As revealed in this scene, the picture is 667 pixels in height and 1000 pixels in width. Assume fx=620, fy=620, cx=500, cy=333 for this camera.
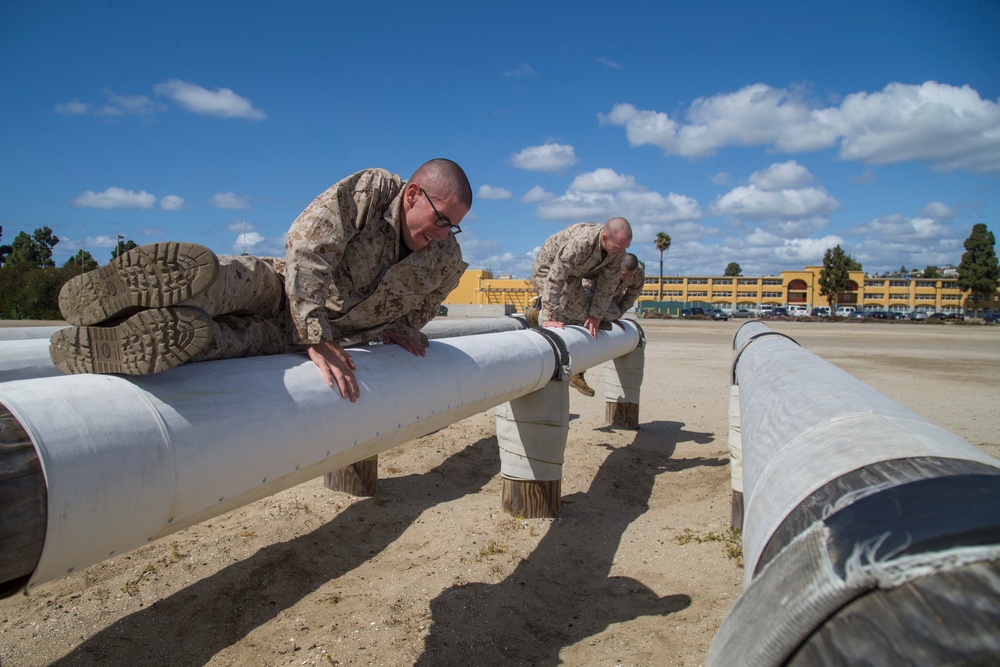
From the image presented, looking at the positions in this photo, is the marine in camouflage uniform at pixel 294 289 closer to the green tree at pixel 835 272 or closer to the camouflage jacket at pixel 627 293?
the camouflage jacket at pixel 627 293

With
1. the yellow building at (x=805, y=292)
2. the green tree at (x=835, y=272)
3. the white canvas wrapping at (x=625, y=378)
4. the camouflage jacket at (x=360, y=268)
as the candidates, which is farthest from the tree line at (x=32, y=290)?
the green tree at (x=835, y=272)

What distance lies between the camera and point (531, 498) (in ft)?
15.0

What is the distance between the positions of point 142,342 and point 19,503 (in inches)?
18.5

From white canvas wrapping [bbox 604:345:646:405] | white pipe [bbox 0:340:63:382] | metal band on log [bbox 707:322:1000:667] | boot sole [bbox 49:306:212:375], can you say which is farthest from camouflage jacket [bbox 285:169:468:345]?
white canvas wrapping [bbox 604:345:646:405]

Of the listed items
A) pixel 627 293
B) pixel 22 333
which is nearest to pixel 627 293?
pixel 627 293

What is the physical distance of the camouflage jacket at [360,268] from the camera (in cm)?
240

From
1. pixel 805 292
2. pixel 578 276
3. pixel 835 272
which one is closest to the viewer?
pixel 578 276

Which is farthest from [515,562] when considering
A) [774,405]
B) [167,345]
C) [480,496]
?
[167,345]

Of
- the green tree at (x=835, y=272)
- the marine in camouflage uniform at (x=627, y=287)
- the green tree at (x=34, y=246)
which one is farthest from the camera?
the green tree at (x=835, y=272)

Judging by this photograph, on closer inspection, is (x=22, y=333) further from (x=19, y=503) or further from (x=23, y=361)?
(x=19, y=503)

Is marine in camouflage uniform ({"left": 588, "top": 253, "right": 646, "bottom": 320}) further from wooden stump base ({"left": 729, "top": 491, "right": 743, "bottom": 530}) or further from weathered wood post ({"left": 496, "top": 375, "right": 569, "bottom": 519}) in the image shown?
wooden stump base ({"left": 729, "top": 491, "right": 743, "bottom": 530})

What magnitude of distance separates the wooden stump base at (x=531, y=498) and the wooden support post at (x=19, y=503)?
140 inches

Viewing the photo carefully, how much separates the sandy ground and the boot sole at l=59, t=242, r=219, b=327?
187cm

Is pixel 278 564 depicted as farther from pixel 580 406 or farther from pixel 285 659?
pixel 580 406
